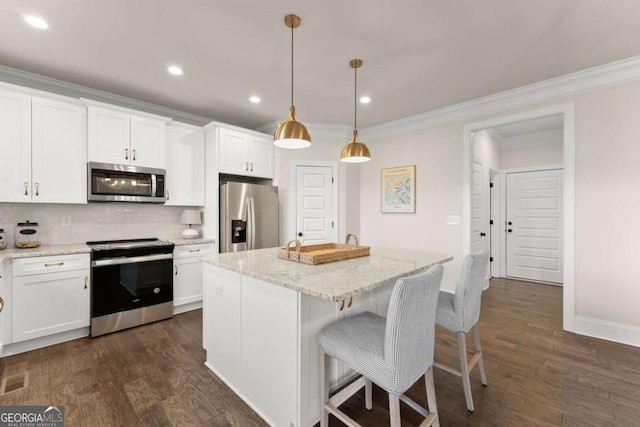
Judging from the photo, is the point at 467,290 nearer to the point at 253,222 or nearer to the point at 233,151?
the point at 253,222

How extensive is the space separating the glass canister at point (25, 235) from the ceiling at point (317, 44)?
1.55 meters

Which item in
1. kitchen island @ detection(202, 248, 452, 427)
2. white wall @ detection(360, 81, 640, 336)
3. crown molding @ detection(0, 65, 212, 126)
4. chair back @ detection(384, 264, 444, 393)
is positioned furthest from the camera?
crown molding @ detection(0, 65, 212, 126)

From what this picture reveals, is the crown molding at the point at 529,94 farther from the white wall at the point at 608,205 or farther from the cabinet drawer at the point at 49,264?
the cabinet drawer at the point at 49,264

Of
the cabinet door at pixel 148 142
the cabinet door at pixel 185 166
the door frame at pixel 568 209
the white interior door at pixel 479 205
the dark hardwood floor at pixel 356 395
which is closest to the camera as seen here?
the dark hardwood floor at pixel 356 395

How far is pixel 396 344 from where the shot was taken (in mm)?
1198

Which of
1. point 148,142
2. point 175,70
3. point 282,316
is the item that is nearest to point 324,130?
point 175,70

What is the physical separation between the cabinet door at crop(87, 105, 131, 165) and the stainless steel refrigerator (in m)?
1.14

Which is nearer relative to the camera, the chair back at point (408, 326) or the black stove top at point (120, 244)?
the chair back at point (408, 326)

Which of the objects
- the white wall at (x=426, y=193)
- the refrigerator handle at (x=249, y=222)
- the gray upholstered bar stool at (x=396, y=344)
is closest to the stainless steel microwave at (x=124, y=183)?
the refrigerator handle at (x=249, y=222)

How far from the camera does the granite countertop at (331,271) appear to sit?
1333mm

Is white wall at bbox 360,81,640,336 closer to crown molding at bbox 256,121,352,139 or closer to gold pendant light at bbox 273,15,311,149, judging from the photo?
crown molding at bbox 256,121,352,139

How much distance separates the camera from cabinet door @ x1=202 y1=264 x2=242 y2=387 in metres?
1.92

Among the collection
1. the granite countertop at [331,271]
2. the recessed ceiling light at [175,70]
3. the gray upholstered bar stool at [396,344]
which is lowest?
the gray upholstered bar stool at [396,344]

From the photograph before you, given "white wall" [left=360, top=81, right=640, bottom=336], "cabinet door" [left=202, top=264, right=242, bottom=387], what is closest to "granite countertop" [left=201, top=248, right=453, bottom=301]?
"cabinet door" [left=202, top=264, right=242, bottom=387]
